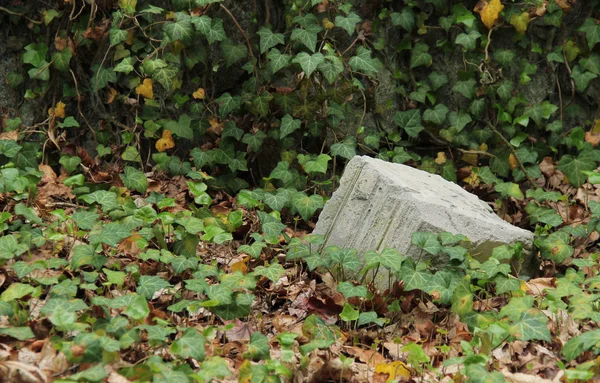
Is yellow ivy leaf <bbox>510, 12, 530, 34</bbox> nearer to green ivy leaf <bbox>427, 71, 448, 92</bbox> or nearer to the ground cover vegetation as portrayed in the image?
the ground cover vegetation

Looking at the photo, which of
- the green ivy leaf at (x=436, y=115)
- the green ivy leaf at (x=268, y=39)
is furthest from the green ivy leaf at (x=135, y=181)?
the green ivy leaf at (x=436, y=115)

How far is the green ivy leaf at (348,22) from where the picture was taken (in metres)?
4.59

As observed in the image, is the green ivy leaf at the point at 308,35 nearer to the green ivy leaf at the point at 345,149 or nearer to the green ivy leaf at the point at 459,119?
the green ivy leaf at the point at 345,149

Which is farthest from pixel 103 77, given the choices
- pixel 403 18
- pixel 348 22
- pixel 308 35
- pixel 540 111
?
pixel 540 111

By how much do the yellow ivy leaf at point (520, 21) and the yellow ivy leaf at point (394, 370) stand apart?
9.16 ft

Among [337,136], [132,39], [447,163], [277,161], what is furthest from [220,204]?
[447,163]

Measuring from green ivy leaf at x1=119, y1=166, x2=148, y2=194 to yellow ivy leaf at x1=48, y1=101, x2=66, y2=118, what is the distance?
74 centimetres

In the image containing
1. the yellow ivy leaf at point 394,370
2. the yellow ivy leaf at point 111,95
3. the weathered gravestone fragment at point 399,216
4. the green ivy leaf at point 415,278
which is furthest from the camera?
the yellow ivy leaf at point 111,95

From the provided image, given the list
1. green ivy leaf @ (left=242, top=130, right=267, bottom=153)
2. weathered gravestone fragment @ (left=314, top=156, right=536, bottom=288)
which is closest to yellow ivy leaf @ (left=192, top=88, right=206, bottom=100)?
green ivy leaf @ (left=242, top=130, right=267, bottom=153)

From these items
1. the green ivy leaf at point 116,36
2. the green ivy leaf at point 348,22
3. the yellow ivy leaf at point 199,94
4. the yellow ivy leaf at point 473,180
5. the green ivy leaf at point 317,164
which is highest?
the green ivy leaf at point 348,22

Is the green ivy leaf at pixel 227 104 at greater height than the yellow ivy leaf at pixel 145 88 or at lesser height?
lesser

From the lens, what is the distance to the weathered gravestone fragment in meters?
3.58

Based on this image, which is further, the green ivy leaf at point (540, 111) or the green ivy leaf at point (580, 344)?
the green ivy leaf at point (540, 111)

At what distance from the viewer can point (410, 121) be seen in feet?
16.2
